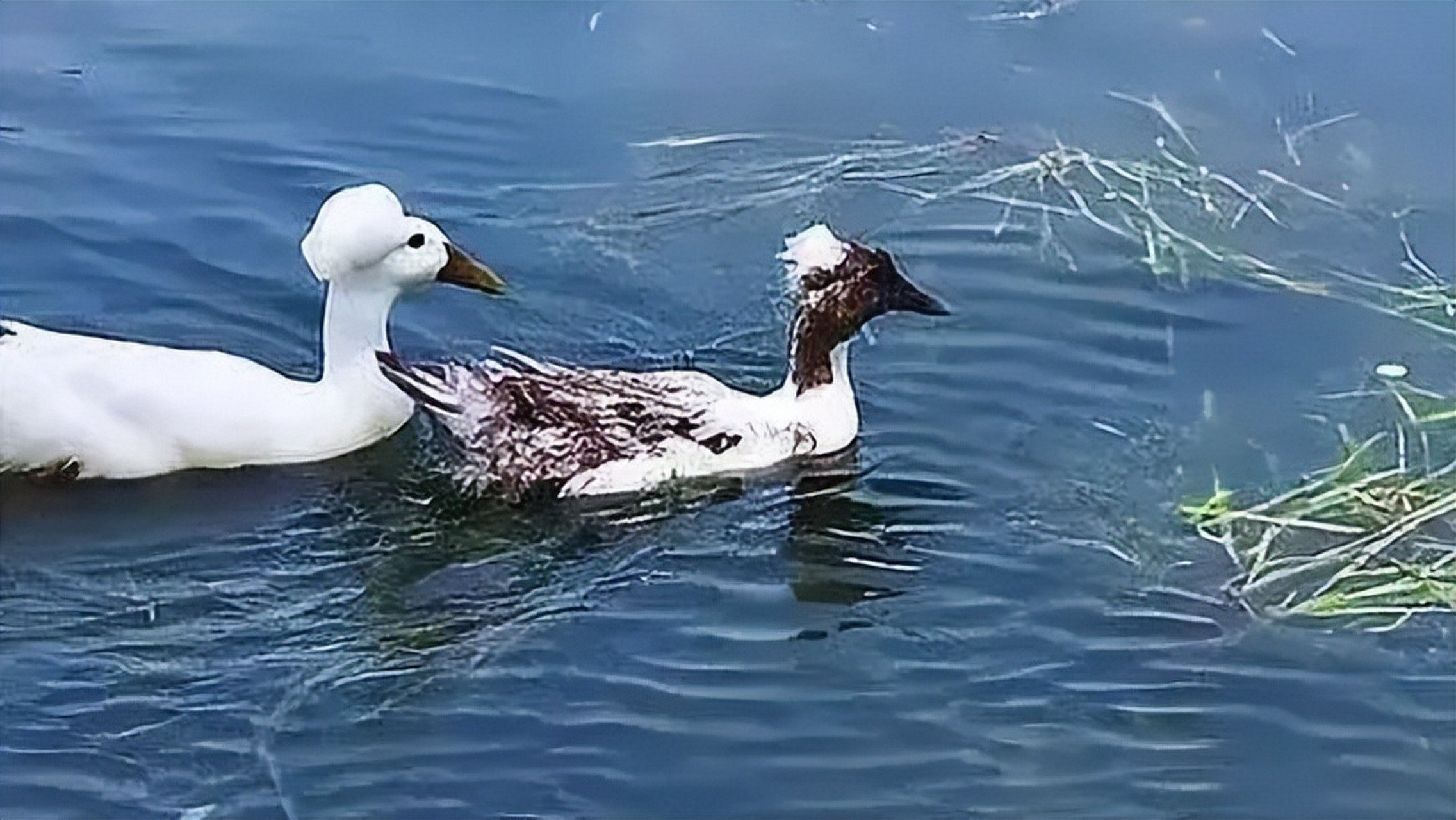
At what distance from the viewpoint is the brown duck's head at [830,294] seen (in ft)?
21.2

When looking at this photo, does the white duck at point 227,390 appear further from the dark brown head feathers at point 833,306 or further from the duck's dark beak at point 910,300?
the duck's dark beak at point 910,300

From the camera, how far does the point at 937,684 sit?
541 cm

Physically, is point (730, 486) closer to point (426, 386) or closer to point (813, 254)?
point (813, 254)

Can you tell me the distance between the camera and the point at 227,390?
621 centimetres

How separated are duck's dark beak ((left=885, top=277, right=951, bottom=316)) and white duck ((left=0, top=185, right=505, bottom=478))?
1103 millimetres

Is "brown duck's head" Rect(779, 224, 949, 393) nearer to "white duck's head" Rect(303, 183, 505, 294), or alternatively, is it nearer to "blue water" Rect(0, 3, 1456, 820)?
"blue water" Rect(0, 3, 1456, 820)

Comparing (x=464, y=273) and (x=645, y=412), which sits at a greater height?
(x=464, y=273)

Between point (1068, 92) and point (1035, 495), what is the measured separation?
2.35 m

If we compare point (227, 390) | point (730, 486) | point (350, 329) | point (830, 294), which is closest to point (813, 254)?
point (830, 294)

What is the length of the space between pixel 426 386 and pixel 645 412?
498 millimetres

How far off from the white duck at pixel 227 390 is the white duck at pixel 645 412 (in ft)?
0.59

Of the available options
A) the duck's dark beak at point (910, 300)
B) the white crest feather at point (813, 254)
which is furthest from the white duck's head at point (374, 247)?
the duck's dark beak at point (910, 300)

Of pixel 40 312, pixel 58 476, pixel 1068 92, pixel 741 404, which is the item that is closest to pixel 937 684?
pixel 741 404

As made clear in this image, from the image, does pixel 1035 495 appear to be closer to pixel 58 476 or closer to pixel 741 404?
pixel 741 404
